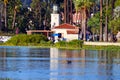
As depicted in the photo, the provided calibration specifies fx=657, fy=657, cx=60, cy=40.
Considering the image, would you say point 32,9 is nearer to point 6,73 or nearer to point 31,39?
point 31,39

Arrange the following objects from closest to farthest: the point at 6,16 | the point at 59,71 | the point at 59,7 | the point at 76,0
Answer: the point at 59,71 < the point at 76,0 < the point at 6,16 < the point at 59,7

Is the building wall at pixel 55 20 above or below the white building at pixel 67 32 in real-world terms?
above

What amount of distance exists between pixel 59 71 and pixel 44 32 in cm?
7765

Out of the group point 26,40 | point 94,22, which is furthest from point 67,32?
point 26,40

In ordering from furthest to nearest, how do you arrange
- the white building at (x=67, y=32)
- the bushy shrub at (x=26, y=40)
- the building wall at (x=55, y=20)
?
the building wall at (x=55, y=20)
the white building at (x=67, y=32)
the bushy shrub at (x=26, y=40)

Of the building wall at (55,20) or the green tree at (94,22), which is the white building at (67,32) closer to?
the green tree at (94,22)

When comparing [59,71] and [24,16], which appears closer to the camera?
[59,71]

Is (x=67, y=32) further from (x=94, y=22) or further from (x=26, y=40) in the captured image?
(x=26, y=40)

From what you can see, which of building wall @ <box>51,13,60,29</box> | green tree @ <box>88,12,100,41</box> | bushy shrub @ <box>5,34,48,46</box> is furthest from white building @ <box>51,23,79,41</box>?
bushy shrub @ <box>5,34,48,46</box>

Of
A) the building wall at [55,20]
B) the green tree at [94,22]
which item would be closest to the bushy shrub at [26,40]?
the green tree at [94,22]

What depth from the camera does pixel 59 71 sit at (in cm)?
3206

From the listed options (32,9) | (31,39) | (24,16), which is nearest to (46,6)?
(32,9)

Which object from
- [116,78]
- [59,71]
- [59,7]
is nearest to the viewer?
[116,78]

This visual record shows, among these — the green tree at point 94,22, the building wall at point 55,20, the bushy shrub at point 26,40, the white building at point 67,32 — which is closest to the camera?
the bushy shrub at point 26,40
